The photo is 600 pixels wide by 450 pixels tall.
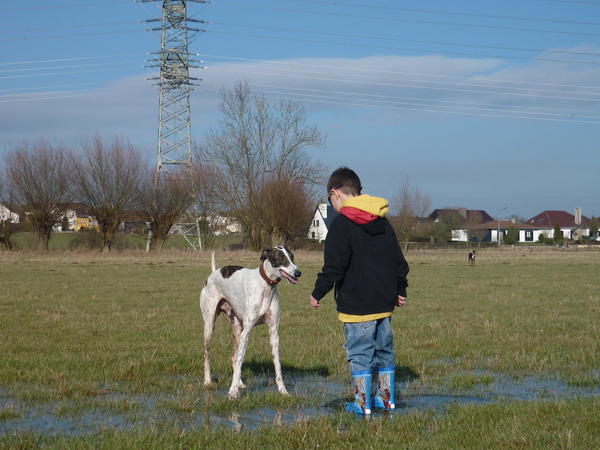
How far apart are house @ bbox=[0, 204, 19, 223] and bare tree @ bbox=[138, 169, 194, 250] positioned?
891cm

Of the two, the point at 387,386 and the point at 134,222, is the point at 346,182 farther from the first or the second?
the point at 134,222

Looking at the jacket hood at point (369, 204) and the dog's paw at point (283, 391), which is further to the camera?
the dog's paw at point (283, 391)

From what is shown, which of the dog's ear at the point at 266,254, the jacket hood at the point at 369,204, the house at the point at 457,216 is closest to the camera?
the jacket hood at the point at 369,204

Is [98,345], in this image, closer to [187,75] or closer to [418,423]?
[418,423]

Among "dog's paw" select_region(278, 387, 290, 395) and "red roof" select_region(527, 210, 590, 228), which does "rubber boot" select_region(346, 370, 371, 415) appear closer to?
"dog's paw" select_region(278, 387, 290, 395)

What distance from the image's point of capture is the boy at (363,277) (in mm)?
6750

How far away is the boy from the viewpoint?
6750mm

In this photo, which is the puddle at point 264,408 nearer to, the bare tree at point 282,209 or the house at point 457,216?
the bare tree at point 282,209

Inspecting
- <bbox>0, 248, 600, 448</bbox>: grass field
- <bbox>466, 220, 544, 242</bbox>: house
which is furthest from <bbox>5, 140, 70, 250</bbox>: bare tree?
<bbox>466, 220, 544, 242</bbox>: house

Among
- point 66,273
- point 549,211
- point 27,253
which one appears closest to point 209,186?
point 27,253

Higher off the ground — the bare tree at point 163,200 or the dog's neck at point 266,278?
the bare tree at point 163,200

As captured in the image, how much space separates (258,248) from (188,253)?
10111mm

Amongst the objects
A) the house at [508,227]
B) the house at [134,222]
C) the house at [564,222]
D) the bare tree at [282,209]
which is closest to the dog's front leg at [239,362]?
the house at [134,222]

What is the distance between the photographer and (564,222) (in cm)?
15850
